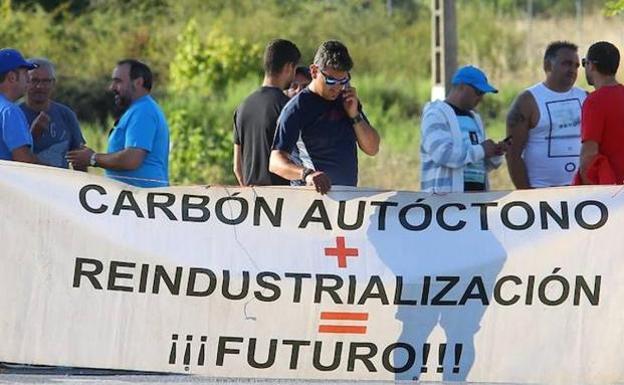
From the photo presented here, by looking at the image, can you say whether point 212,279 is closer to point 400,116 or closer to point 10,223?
point 10,223

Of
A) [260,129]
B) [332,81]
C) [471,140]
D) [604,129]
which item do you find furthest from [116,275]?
[604,129]

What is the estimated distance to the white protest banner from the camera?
8250 millimetres

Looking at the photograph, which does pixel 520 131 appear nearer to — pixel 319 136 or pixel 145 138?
pixel 319 136

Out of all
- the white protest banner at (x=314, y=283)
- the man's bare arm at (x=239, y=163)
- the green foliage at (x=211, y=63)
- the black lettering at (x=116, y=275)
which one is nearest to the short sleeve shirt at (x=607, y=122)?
the white protest banner at (x=314, y=283)

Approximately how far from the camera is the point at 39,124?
9570mm

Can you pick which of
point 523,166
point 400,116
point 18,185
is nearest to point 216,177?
point 400,116

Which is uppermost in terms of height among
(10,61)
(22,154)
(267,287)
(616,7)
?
(616,7)

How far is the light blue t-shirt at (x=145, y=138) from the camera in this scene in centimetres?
939

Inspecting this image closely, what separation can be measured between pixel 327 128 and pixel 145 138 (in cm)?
146

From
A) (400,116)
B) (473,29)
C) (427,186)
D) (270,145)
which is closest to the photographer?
(270,145)

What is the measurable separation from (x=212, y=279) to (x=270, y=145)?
1.27m

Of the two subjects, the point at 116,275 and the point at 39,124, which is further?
the point at 39,124

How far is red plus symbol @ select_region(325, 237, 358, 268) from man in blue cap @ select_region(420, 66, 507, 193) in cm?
164

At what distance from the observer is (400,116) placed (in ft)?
95.8
